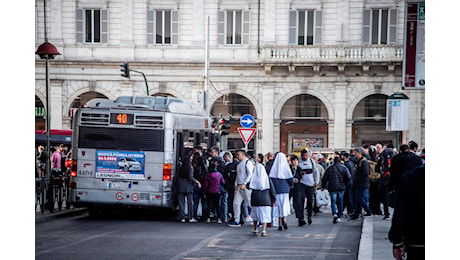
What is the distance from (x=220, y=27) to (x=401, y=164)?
563 inches

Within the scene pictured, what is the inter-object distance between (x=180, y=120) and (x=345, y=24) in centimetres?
564

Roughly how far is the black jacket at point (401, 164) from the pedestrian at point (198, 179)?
5064mm

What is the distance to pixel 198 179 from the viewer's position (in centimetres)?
1650

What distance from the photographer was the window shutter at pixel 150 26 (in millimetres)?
22228

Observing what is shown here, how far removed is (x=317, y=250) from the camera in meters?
11.8

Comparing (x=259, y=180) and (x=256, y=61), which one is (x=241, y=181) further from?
(x=256, y=61)

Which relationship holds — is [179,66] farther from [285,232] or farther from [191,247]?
[191,247]

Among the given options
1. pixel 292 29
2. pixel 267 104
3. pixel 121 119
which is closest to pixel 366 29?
pixel 292 29

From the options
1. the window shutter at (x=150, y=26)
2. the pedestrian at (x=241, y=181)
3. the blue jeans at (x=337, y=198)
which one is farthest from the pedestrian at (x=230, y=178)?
the window shutter at (x=150, y=26)

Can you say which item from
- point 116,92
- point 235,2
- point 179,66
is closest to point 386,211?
point 235,2

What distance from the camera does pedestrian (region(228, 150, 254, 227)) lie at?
1516cm

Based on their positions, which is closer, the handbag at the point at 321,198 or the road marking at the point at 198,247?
the road marking at the point at 198,247

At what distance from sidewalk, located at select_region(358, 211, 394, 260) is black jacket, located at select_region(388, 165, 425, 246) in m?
3.66

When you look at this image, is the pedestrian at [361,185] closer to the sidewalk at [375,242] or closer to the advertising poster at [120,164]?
the sidewalk at [375,242]
